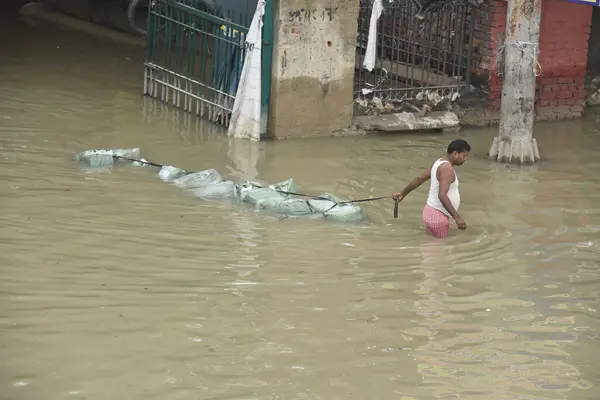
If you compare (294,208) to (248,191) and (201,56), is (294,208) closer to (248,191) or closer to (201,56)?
(248,191)

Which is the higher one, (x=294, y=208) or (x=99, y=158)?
(x=99, y=158)

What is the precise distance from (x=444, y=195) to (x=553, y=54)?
18.8 ft

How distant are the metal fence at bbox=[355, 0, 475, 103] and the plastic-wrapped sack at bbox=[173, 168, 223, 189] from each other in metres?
3.45

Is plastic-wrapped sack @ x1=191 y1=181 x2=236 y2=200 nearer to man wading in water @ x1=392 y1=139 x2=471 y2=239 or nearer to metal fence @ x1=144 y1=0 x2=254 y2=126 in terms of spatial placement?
man wading in water @ x1=392 y1=139 x2=471 y2=239

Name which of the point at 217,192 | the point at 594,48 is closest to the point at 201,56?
the point at 217,192

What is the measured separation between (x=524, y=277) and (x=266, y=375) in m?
2.68

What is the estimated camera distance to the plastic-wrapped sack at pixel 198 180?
30.9 feet

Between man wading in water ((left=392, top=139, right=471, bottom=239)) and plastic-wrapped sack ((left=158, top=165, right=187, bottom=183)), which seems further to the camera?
plastic-wrapped sack ((left=158, top=165, right=187, bottom=183))

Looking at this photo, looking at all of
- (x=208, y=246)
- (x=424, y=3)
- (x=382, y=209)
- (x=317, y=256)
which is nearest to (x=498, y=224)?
(x=382, y=209)

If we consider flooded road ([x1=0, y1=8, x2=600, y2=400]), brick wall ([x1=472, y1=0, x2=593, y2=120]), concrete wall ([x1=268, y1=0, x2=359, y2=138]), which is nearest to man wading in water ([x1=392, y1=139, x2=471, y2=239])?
flooded road ([x1=0, y1=8, x2=600, y2=400])

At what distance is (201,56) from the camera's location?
1234cm

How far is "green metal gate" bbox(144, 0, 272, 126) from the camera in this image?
1169cm

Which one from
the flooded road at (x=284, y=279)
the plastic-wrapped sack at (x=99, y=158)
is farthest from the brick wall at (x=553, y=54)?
the plastic-wrapped sack at (x=99, y=158)

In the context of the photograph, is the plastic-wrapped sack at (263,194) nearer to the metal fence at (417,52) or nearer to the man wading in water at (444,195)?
the man wading in water at (444,195)
